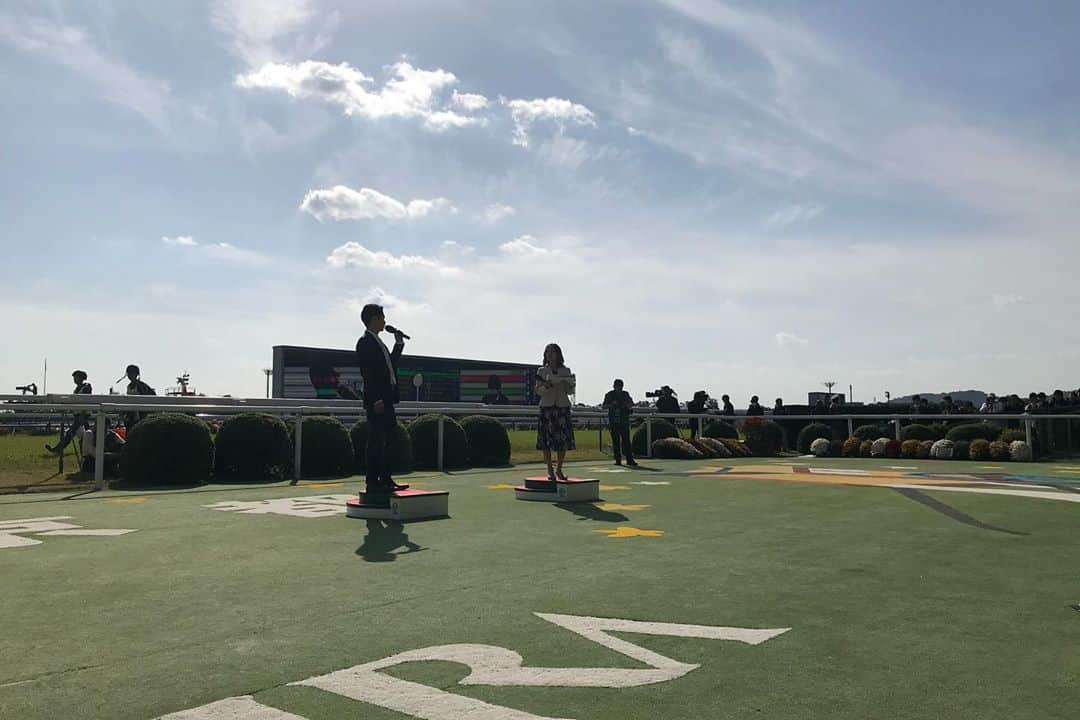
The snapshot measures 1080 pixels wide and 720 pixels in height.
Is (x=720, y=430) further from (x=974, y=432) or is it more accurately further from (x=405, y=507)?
(x=405, y=507)

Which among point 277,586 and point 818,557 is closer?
point 277,586

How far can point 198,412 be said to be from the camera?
40.4 ft

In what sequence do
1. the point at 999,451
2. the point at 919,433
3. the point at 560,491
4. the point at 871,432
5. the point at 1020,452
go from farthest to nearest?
the point at 871,432
the point at 919,433
the point at 999,451
the point at 1020,452
the point at 560,491

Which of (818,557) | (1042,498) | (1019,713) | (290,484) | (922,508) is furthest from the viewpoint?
(290,484)

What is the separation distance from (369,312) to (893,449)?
1547cm

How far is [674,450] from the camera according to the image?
1881 centimetres

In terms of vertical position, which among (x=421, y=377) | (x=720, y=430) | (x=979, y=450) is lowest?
(x=979, y=450)

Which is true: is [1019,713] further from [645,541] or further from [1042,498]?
[1042,498]

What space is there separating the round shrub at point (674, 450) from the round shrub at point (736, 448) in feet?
6.25

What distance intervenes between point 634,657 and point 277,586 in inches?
89.6

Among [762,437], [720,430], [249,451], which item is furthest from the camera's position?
[720,430]

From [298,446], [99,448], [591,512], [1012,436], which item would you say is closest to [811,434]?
[1012,436]

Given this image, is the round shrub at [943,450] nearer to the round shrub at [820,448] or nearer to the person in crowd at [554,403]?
the round shrub at [820,448]

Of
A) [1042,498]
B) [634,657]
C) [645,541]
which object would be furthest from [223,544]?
[1042,498]
